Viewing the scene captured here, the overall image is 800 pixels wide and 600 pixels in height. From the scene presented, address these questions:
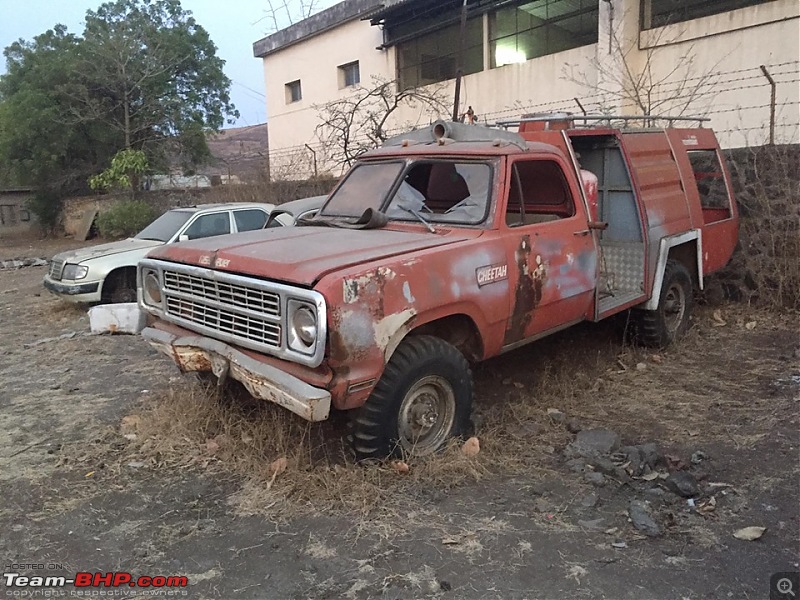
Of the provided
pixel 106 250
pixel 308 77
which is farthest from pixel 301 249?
pixel 308 77

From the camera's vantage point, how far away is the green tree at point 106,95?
19.8 m

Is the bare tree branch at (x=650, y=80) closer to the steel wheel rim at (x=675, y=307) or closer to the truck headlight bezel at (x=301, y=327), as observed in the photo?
the steel wheel rim at (x=675, y=307)

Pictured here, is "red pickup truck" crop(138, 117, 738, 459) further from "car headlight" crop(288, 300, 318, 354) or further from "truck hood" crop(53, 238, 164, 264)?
"truck hood" crop(53, 238, 164, 264)

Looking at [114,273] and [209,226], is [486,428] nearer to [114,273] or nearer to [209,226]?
[209,226]

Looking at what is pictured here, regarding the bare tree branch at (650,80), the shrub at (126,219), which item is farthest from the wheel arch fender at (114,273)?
the shrub at (126,219)

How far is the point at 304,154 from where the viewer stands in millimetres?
16188

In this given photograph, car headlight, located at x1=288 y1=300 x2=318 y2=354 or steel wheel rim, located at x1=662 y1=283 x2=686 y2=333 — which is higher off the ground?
car headlight, located at x1=288 y1=300 x2=318 y2=354

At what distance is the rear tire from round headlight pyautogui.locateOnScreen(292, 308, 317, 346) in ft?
12.6

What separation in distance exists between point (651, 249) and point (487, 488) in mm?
3102

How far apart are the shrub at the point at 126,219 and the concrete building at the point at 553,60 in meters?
3.75

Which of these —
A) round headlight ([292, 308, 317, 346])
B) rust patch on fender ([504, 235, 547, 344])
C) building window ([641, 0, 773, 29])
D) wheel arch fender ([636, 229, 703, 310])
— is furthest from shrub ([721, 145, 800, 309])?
round headlight ([292, 308, 317, 346])

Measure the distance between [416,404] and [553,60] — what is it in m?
11.8

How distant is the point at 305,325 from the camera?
3523 mm

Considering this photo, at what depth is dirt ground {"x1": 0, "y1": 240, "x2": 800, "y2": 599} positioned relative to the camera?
3057mm
